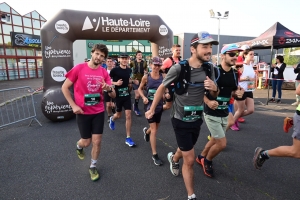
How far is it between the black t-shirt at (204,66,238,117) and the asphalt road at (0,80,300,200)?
3.21 feet

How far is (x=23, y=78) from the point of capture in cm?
2053

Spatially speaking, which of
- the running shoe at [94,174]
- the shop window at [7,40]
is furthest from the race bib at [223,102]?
the shop window at [7,40]

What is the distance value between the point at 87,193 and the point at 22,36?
71.1 ft

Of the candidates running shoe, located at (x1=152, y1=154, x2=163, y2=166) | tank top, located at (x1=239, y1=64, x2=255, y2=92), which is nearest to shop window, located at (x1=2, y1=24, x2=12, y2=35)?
running shoe, located at (x1=152, y1=154, x2=163, y2=166)

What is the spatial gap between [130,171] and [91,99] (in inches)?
50.9

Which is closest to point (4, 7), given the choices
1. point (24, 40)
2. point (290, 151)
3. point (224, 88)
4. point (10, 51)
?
point (24, 40)

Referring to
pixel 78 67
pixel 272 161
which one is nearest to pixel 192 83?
pixel 78 67

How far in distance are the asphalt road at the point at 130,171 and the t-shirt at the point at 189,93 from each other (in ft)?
3.76

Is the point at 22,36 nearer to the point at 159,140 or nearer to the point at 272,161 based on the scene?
the point at 159,140

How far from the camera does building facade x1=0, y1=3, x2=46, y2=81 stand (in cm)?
1850

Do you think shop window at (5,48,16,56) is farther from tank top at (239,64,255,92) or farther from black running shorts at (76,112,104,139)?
tank top at (239,64,255,92)

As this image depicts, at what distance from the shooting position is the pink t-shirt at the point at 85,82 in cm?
290

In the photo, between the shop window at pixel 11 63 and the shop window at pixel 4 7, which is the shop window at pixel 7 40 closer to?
the shop window at pixel 11 63

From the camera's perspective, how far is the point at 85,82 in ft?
9.61
